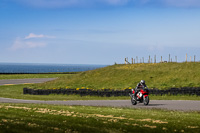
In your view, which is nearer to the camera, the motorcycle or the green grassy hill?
the motorcycle

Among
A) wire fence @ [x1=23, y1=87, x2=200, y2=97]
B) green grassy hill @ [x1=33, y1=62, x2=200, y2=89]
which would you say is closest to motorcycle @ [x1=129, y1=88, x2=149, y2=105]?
wire fence @ [x1=23, y1=87, x2=200, y2=97]

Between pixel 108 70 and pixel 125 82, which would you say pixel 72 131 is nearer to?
pixel 125 82

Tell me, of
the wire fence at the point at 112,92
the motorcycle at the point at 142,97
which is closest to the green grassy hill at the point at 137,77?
the wire fence at the point at 112,92

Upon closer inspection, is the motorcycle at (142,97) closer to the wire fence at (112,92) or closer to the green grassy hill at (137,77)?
the wire fence at (112,92)

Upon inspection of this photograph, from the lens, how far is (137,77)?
37.7 meters

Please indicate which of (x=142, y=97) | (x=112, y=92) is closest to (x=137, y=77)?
(x=112, y=92)

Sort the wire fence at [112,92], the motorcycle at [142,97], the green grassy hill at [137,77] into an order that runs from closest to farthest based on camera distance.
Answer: the motorcycle at [142,97] < the wire fence at [112,92] < the green grassy hill at [137,77]

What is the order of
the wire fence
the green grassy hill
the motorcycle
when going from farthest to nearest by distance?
the green grassy hill
the wire fence
the motorcycle

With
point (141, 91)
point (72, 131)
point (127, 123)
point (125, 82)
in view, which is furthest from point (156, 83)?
point (72, 131)

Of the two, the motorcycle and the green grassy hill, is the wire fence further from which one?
the motorcycle

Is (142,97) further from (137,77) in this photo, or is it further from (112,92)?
(137,77)

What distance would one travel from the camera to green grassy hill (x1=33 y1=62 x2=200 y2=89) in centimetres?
3403

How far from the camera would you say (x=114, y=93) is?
94.7 ft

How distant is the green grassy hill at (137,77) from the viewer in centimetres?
3403
